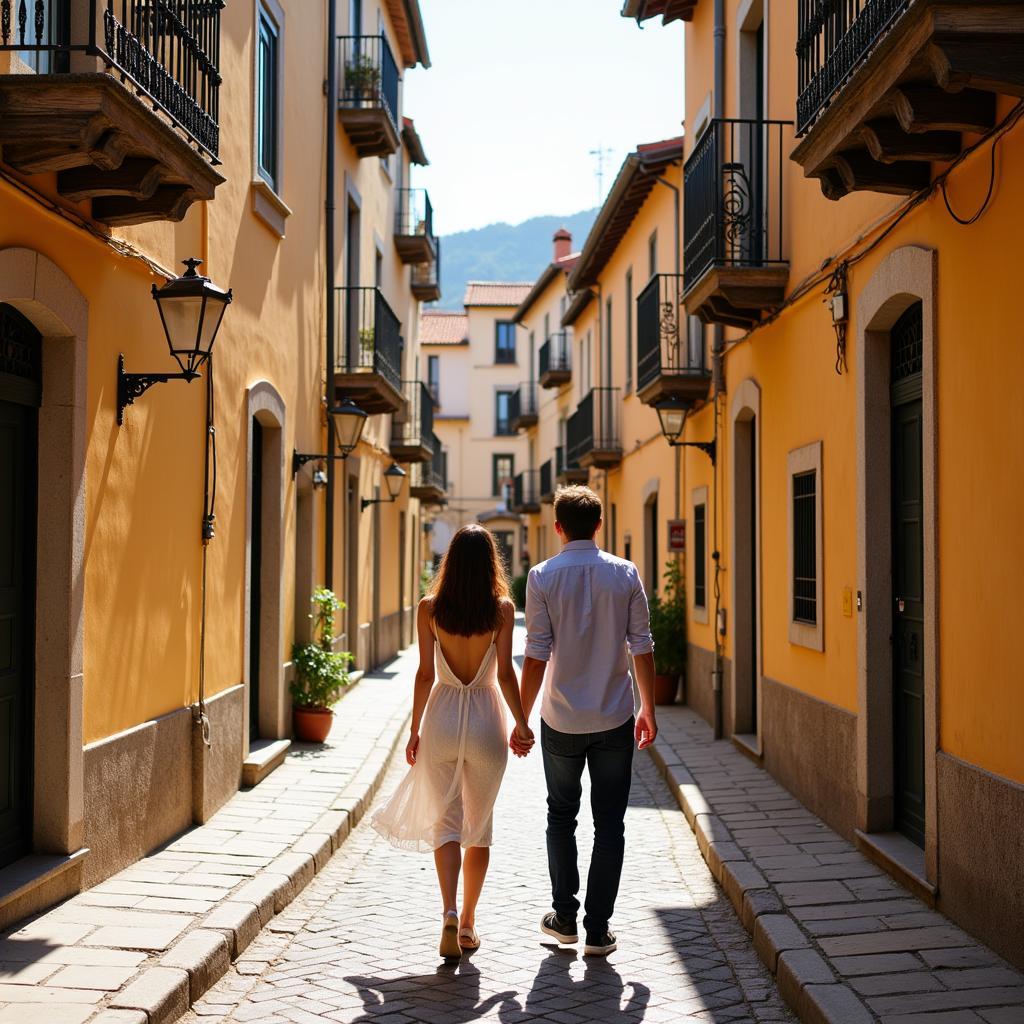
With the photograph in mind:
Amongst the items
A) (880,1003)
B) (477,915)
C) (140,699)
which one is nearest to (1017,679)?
(880,1003)

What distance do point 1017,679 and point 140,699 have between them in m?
4.58

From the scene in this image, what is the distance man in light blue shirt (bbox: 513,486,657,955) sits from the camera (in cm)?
606

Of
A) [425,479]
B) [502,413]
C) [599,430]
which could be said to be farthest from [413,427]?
[502,413]

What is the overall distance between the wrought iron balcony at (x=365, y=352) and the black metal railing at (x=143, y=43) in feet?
23.9

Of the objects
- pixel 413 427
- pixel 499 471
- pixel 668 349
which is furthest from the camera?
A: pixel 499 471

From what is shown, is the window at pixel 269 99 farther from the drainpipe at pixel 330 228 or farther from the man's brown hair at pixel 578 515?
the man's brown hair at pixel 578 515

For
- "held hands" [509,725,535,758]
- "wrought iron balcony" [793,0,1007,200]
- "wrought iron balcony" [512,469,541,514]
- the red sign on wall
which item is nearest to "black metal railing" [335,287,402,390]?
Answer: the red sign on wall

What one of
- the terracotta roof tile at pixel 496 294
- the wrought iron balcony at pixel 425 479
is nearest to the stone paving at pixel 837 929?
the wrought iron balcony at pixel 425 479

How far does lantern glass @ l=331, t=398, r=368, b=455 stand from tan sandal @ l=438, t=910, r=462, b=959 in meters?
8.29

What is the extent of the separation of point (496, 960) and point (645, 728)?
4.01 feet

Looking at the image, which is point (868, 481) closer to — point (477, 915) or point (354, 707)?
point (477, 915)

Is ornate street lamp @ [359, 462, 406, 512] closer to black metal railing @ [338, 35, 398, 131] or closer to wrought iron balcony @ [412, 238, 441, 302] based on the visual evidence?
wrought iron balcony @ [412, 238, 441, 302]

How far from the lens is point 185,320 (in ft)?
24.0

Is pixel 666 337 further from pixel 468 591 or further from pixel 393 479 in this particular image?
pixel 468 591
